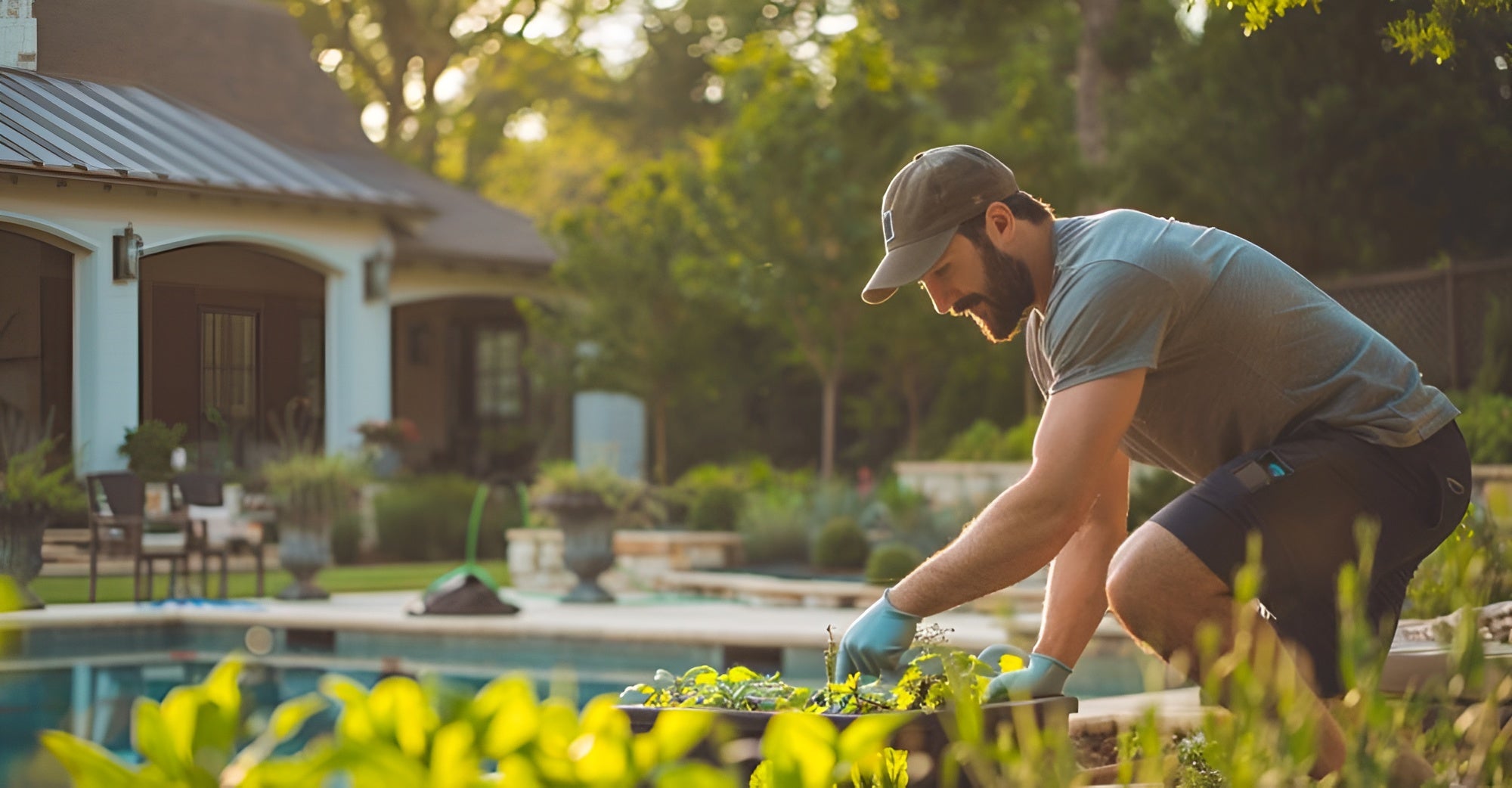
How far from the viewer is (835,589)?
898cm

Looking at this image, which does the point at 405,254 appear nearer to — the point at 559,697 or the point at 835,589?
the point at 835,589

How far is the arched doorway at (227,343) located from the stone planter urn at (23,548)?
0.31 meters

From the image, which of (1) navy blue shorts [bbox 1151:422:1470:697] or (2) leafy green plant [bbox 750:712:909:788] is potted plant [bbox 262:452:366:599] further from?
(2) leafy green plant [bbox 750:712:909:788]

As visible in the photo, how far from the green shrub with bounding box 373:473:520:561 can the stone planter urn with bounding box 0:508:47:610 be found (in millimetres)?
8132

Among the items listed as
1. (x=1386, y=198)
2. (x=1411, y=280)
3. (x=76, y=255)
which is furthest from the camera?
(x=1386, y=198)

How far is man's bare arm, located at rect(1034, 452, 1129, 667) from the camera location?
2.59 m

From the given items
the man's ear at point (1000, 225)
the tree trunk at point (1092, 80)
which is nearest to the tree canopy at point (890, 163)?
the tree trunk at point (1092, 80)

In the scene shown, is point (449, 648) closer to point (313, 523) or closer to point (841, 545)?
point (313, 523)

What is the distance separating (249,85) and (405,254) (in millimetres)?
8630

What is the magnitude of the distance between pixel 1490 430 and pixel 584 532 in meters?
5.42

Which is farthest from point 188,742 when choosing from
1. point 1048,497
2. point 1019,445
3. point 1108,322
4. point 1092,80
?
point 1092,80

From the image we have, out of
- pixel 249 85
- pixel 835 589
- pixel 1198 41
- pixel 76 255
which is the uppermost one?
pixel 1198 41

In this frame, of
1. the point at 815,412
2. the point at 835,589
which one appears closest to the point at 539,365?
the point at 815,412

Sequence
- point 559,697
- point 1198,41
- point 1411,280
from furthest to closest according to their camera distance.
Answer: point 1198,41 → point 1411,280 → point 559,697
